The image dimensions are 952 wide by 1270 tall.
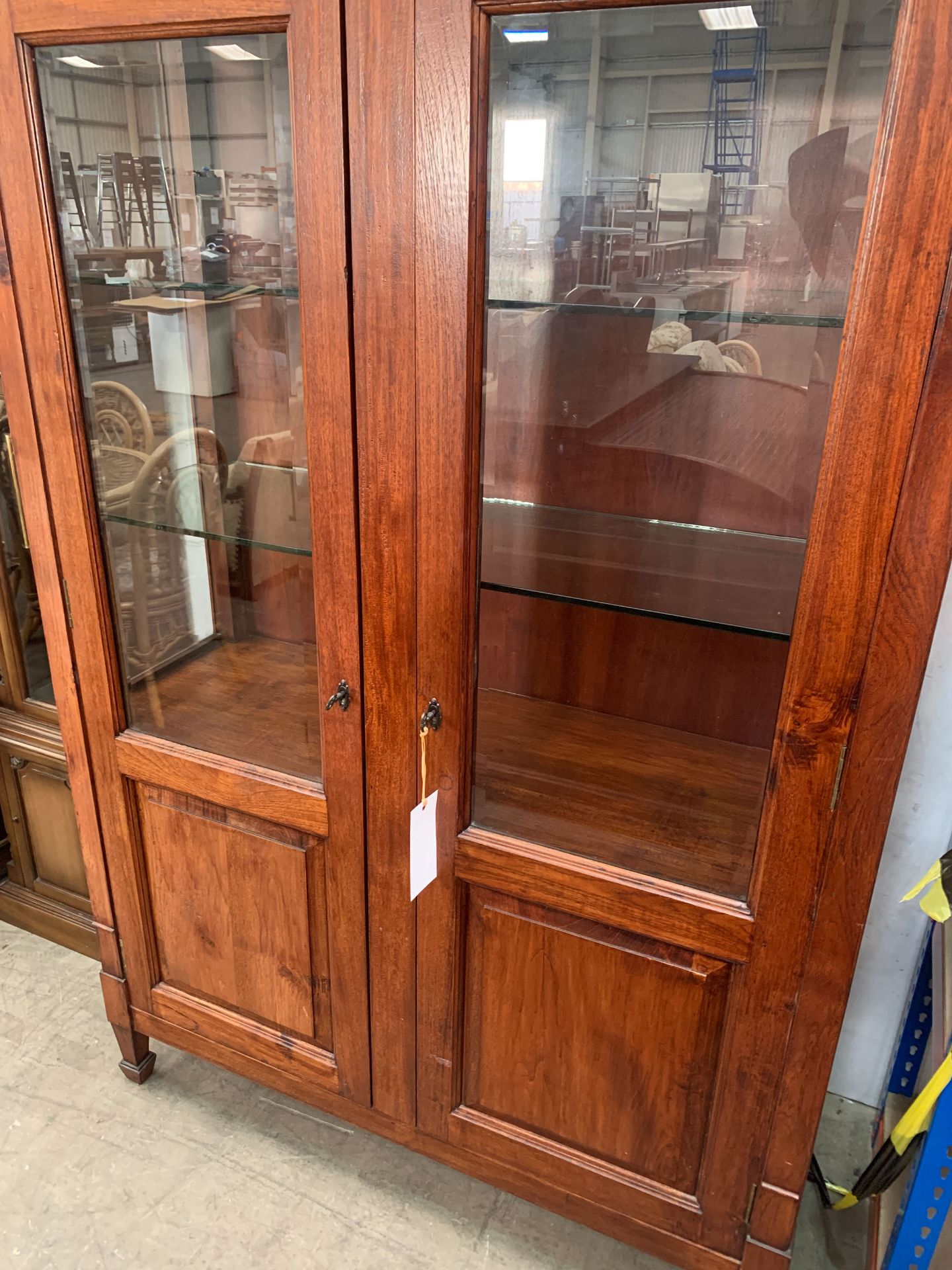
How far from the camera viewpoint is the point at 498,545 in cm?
102

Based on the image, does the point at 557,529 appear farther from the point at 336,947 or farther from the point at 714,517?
the point at 336,947

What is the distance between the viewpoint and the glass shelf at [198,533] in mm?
1164

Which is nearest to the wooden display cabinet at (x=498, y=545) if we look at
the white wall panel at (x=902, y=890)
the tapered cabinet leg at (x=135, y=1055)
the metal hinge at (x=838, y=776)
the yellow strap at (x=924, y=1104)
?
the metal hinge at (x=838, y=776)

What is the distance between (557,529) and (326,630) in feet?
0.99

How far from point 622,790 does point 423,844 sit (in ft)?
0.81

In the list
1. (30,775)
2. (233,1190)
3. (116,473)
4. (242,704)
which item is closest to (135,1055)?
(233,1190)

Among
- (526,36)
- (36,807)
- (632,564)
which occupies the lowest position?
(36,807)

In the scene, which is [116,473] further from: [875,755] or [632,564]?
[875,755]

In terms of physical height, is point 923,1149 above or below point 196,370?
below

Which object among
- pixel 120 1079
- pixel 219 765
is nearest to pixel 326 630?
pixel 219 765

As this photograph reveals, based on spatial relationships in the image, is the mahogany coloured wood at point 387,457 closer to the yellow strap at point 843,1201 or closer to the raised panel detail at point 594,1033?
the raised panel detail at point 594,1033

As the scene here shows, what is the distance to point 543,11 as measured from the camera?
0.79m

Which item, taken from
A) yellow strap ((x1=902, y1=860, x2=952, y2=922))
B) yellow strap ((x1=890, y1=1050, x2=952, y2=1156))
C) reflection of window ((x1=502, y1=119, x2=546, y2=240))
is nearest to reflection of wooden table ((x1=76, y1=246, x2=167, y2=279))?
reflection of window ((x1=502, y1=119, x2=546, y2=240))

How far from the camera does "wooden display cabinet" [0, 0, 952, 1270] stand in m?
0.81
